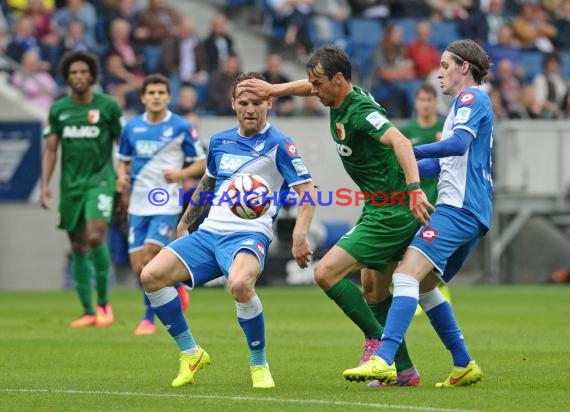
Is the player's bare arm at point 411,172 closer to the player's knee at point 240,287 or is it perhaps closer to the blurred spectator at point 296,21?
the player's knee at point 240,287

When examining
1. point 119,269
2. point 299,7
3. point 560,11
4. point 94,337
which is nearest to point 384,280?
point 94,337

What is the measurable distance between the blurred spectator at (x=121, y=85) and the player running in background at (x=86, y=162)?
23.6 feet

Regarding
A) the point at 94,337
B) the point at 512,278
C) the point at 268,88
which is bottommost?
the point at 512,278

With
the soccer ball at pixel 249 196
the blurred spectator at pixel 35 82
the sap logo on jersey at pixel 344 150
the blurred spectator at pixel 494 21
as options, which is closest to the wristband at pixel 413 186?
the sap logo on jersey at pixel 344 150

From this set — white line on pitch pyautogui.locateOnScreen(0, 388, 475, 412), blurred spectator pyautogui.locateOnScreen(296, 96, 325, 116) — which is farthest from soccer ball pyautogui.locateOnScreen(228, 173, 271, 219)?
blurred spectator pyautogui.locateOnScreen(296, 96, 325, 116)

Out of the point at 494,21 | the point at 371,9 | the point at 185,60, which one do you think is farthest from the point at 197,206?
the point at 494,21

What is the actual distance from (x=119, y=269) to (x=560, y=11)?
463 inches

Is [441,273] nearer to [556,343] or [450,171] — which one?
[450,171]

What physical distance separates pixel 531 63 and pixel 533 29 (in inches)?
41.0

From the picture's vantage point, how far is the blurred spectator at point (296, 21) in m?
24.8

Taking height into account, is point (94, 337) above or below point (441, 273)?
below

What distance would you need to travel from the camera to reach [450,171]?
8.59 meters

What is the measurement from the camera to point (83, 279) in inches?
568

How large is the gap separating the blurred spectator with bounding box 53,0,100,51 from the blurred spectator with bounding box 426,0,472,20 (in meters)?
7.41
